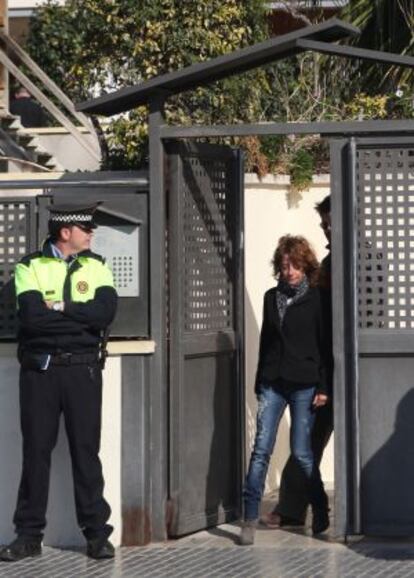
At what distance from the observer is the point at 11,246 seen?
8.59 meters

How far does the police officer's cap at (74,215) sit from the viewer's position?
8133mm

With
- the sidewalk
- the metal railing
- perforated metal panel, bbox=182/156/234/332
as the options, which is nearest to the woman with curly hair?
the sidewalk

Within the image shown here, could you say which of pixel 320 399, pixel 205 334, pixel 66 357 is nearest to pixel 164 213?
pixel 205 334

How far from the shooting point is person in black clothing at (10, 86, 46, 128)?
17.8 metres

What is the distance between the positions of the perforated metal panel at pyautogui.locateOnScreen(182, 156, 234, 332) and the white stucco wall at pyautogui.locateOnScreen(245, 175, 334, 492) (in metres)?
1.12

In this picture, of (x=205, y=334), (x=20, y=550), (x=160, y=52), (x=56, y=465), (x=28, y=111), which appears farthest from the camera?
(x=28, y=111)

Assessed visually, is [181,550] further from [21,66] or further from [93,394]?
[21,66]

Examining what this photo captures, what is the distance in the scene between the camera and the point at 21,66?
59.0 ft

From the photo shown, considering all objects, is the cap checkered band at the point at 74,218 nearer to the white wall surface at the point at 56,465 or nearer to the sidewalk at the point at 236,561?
the white wall surface at the point at 56,465

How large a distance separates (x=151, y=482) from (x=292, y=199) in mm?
2839

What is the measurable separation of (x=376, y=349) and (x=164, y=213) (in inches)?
55.2

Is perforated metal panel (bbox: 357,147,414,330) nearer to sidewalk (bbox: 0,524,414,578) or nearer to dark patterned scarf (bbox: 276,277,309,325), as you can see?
dark patterned scarf (bbox: 276,277,309,325)

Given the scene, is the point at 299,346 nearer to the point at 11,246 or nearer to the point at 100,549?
the point at 100,549

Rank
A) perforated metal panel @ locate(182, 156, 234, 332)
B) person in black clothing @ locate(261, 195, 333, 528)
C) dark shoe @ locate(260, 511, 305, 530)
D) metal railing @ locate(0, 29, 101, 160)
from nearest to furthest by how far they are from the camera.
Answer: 1. perforated metal panel @ locate(182, 156, 234, 332)
2. person in black clothing @ locate(261, 195, 333, 528)
3. dark shoe @ locate(260, 511, 305, 530)
4. metal railing @ locate(0, 29, 101, 160)
